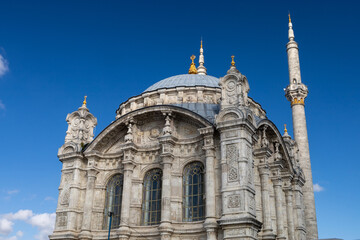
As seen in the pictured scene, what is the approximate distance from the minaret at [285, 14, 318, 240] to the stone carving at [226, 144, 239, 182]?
1904cm

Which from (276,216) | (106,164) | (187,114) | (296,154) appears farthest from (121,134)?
(296,154)

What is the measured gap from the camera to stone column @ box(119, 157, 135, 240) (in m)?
23.8

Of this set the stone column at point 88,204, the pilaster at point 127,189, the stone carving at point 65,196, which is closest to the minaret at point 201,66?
the pilaster at point 127,189

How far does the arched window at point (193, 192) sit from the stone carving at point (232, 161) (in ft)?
8.65

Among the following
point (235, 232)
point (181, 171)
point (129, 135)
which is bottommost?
point (235, 232)

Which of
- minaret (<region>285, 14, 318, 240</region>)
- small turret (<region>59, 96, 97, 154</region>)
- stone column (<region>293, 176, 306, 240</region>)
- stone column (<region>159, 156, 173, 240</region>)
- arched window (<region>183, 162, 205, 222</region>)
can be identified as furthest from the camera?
minaret (<region>285, 14, 318, 240</region>)

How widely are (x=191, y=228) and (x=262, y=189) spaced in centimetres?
558

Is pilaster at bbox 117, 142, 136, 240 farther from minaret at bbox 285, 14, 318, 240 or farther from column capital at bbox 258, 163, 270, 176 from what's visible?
minaret at bbox 285, 14, 318, 240

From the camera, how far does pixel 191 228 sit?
2286cm

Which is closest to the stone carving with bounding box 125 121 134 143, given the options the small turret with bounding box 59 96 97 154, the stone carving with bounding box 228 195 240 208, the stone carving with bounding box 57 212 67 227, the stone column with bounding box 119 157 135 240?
the stone column with bounding box 119 157 135 240

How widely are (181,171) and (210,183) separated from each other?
2.67 meters

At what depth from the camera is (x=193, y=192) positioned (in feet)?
79.3

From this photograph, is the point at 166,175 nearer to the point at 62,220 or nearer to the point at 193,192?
the point at 193,192

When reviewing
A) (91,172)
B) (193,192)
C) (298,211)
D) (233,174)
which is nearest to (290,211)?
(298,211)
